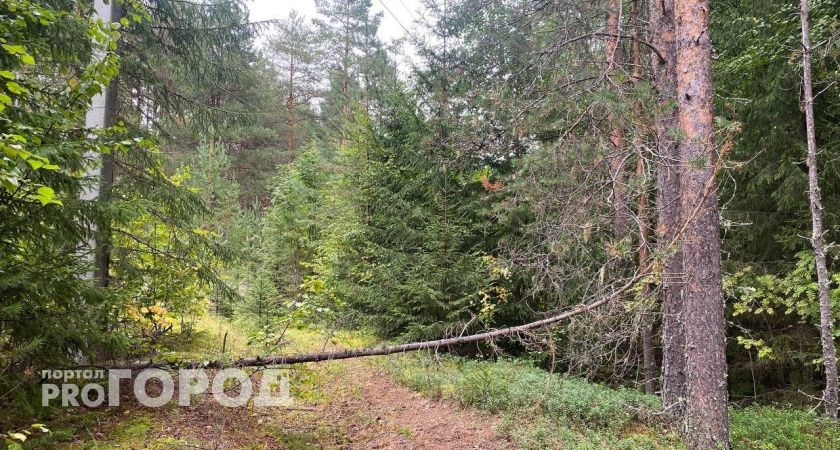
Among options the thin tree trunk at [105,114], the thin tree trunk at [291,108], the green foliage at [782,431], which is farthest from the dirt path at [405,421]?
the thin tree trunk at [291,108]

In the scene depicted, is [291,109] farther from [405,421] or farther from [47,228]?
[47,228]

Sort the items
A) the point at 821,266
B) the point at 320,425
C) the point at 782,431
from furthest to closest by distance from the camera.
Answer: the point at 821,266 → the point at 320,425 → the point at 782,431

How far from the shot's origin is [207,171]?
15828 millimetres

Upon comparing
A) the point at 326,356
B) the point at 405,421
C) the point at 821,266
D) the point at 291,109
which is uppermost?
the point at 291,109

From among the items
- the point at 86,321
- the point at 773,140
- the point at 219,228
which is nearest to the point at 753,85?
the point at 773,140

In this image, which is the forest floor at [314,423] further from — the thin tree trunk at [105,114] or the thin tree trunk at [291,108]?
the thin tree trunk at [291,108]

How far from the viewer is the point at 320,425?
581cm

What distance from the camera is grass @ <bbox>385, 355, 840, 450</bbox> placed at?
16.3 feet

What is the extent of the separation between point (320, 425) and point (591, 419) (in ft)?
11.4

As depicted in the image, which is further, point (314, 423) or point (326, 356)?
point (314, 423)

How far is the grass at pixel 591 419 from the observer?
4.98m

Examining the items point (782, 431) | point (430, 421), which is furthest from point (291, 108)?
point (782, 431)

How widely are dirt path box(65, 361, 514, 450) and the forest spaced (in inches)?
1.7

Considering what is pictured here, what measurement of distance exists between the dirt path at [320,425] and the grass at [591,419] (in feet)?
0.94
